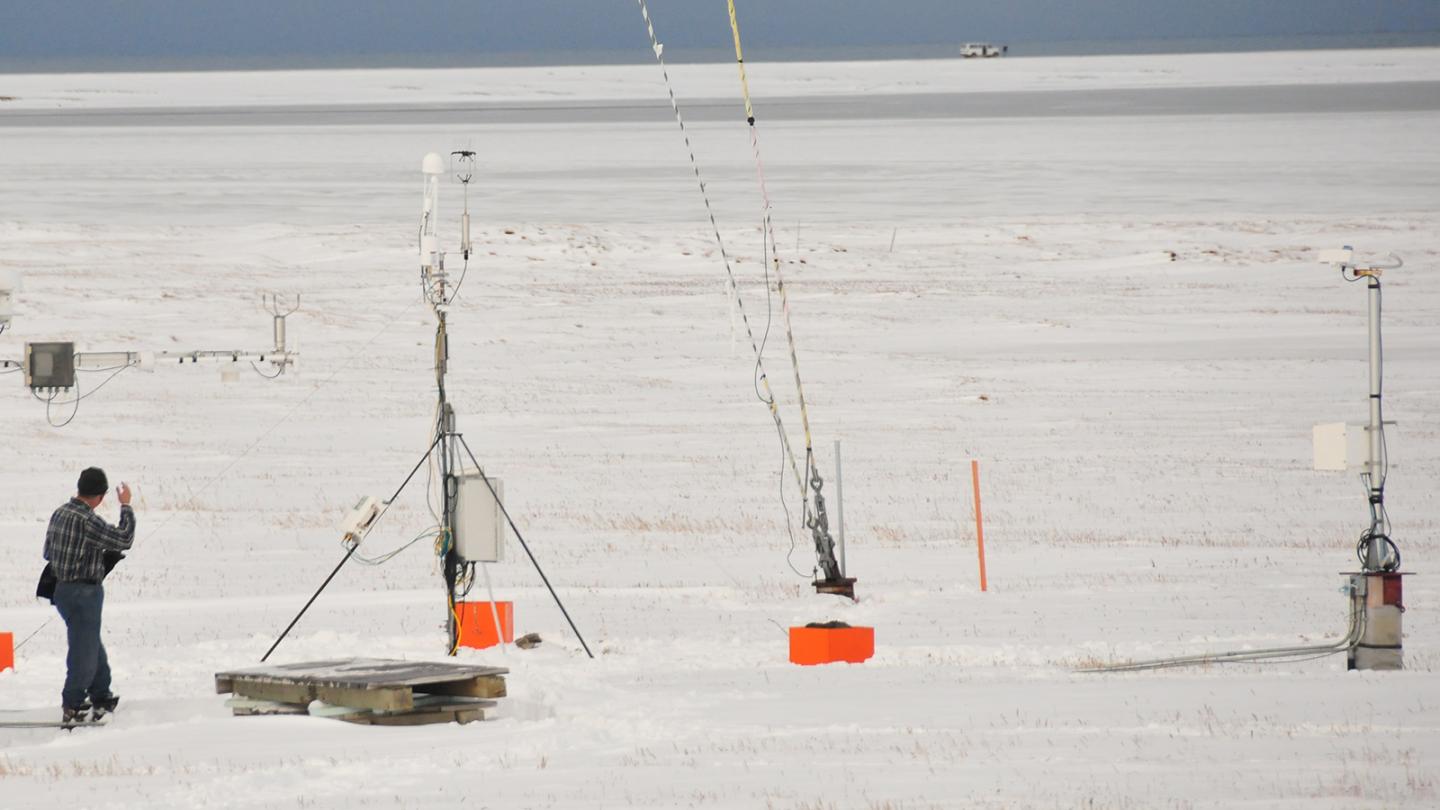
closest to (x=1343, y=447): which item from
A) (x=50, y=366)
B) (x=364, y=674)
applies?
(x=364, y=674)

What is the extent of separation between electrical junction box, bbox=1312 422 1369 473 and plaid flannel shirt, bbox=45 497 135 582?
8452 mm

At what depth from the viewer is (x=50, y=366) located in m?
19.4

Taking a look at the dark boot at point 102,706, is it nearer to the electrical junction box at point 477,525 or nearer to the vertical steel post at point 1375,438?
the electrical junction box at point 477,525

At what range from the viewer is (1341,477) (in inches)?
1235

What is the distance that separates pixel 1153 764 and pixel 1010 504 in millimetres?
18262

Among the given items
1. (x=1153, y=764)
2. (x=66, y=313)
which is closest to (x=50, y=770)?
(x=1153, y=764)

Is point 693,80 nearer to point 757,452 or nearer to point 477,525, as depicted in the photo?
point 757,452

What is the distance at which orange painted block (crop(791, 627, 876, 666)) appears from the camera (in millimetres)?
15148

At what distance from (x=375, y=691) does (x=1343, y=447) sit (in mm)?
7269

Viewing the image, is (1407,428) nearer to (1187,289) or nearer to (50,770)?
(1187,289)

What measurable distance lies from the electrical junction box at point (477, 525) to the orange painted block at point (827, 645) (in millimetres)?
2521

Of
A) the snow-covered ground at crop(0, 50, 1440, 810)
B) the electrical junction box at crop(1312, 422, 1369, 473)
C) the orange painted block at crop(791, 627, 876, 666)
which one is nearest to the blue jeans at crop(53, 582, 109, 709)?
the snow-covered ground at crop(0, 50, 1440, 810)

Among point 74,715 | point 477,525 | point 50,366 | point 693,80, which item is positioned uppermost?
point 693,80

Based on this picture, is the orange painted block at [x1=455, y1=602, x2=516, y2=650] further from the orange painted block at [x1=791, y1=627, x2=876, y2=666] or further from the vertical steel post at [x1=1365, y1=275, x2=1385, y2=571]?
the vertical steel post at [x1=1365, y1=275, x2=1385, y2=571]
